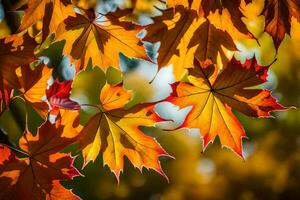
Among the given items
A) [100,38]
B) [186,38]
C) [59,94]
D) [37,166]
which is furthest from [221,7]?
[37,166]

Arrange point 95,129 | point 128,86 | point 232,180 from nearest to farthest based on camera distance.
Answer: point 95,129 < point 232,180 < point 128,86

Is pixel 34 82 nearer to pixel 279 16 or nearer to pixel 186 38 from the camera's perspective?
pixel 186 38

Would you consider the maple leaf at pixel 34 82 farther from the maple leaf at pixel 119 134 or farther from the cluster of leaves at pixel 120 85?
the maple leaf at pixel 119 134

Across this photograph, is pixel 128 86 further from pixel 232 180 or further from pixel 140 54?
pixel 140 54

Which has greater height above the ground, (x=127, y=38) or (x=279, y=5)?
(x=279, y=5)

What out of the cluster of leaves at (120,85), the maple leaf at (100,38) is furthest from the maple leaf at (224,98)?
the maple leaf at (100,38)

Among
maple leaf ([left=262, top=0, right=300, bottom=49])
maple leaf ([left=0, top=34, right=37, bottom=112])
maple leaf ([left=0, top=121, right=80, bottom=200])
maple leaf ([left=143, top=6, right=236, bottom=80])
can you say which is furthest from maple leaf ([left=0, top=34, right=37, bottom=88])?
maple leaf ([left=262, top=0, right=300, bottom=49])

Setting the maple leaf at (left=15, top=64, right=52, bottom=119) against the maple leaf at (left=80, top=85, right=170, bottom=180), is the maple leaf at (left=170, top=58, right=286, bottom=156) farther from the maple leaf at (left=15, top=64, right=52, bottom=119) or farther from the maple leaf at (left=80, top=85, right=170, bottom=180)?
the maple leaf at (left=15, top=64, right=52, bottom=119)

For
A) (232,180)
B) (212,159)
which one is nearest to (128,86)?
(212,159)
